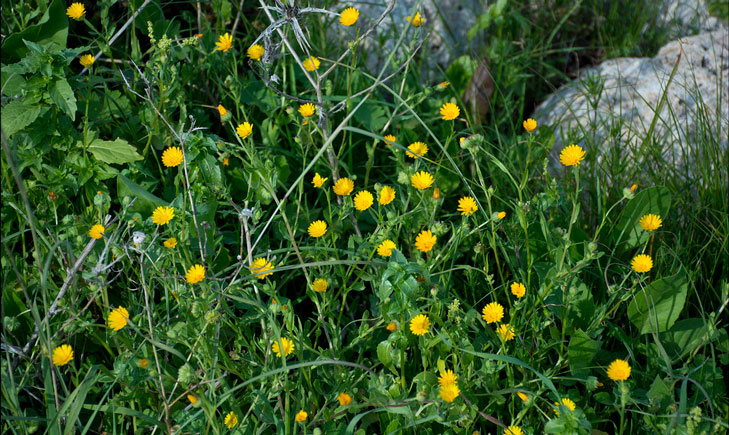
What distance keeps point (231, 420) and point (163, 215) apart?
22.2 inches

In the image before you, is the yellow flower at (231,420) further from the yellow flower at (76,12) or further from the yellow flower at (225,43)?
the yellow flower at (76,12)

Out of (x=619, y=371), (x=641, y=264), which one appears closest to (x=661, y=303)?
(x=641, y=264)

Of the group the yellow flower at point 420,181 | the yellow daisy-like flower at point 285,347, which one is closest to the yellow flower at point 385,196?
the yellow flower at point 420,181

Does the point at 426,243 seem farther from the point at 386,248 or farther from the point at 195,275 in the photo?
the point at 195,275

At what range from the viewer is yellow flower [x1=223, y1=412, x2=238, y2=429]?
4.76ft

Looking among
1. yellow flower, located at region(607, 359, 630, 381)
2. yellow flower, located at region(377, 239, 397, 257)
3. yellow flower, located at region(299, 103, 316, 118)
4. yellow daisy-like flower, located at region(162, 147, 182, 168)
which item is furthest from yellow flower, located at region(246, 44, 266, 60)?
yellow flower, located at region(607, 359, 630, 381)

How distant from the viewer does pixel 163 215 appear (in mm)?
1698

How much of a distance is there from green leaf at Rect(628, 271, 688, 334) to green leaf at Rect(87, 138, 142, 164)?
1454 millimetres

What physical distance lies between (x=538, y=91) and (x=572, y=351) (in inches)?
64.7

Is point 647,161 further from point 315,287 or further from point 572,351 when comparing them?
point 315,287

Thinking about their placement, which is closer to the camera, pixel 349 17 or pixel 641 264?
pixel 641 264

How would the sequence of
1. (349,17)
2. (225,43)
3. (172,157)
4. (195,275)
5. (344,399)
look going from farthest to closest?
1. (225,43)
2. (349,17)
3. (172,157)
4. (195,275)
5. (344,399)

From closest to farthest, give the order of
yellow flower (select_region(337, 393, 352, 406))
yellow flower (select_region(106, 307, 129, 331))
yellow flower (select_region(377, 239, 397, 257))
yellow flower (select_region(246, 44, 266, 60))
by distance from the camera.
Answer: yellow flower (select_region(337, 393, 352, 406))
yellow flower (select_region(106, 307, 129, 331))
yellow flower (select_region(377, 239, 397, 257))
yellow flower (select_region(246, 44, 266, 60))

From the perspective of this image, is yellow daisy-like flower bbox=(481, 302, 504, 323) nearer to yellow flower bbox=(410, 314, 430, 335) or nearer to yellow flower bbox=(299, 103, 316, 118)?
yellow flower bbox=(410, 314, 430, 335)
